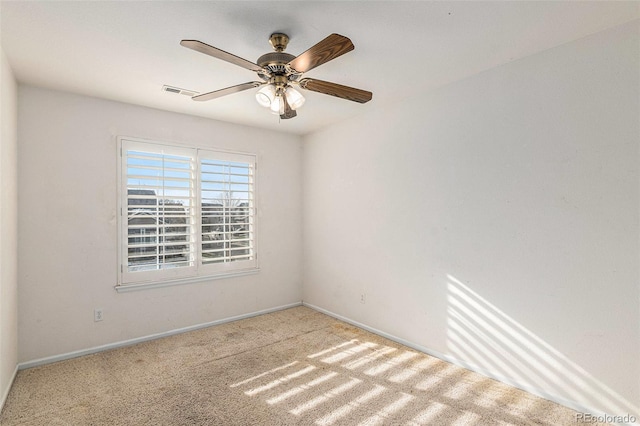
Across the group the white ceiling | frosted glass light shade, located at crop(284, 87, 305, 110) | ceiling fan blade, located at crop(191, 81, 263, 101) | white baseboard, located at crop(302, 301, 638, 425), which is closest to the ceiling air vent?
the white ceiling

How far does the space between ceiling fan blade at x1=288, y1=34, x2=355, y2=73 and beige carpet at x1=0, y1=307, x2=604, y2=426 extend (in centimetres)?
225

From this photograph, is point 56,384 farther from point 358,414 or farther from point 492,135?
point 492,135

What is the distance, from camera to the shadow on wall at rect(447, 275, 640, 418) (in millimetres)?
2141

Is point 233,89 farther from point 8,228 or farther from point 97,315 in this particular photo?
point 97,315

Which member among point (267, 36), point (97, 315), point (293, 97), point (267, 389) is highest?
point (267, 36)

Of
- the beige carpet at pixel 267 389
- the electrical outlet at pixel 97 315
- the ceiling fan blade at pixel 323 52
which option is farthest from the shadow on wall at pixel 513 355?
the electrical outlet at pixel 97 315

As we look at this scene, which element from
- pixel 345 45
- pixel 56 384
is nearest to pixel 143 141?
pixel 56 384

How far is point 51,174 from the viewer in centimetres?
297

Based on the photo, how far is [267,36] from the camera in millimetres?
2125

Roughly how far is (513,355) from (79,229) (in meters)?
3.98

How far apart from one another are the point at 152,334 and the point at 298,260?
2037 mm

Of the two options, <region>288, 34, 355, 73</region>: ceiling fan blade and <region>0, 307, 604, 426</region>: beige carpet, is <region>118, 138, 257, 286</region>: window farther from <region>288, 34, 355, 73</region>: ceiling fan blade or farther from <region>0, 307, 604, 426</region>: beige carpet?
<region>288, 34, 355, 73</region>: ceiling fan blade

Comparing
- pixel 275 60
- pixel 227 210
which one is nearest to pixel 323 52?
pixel 275 60

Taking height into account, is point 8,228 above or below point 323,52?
below
